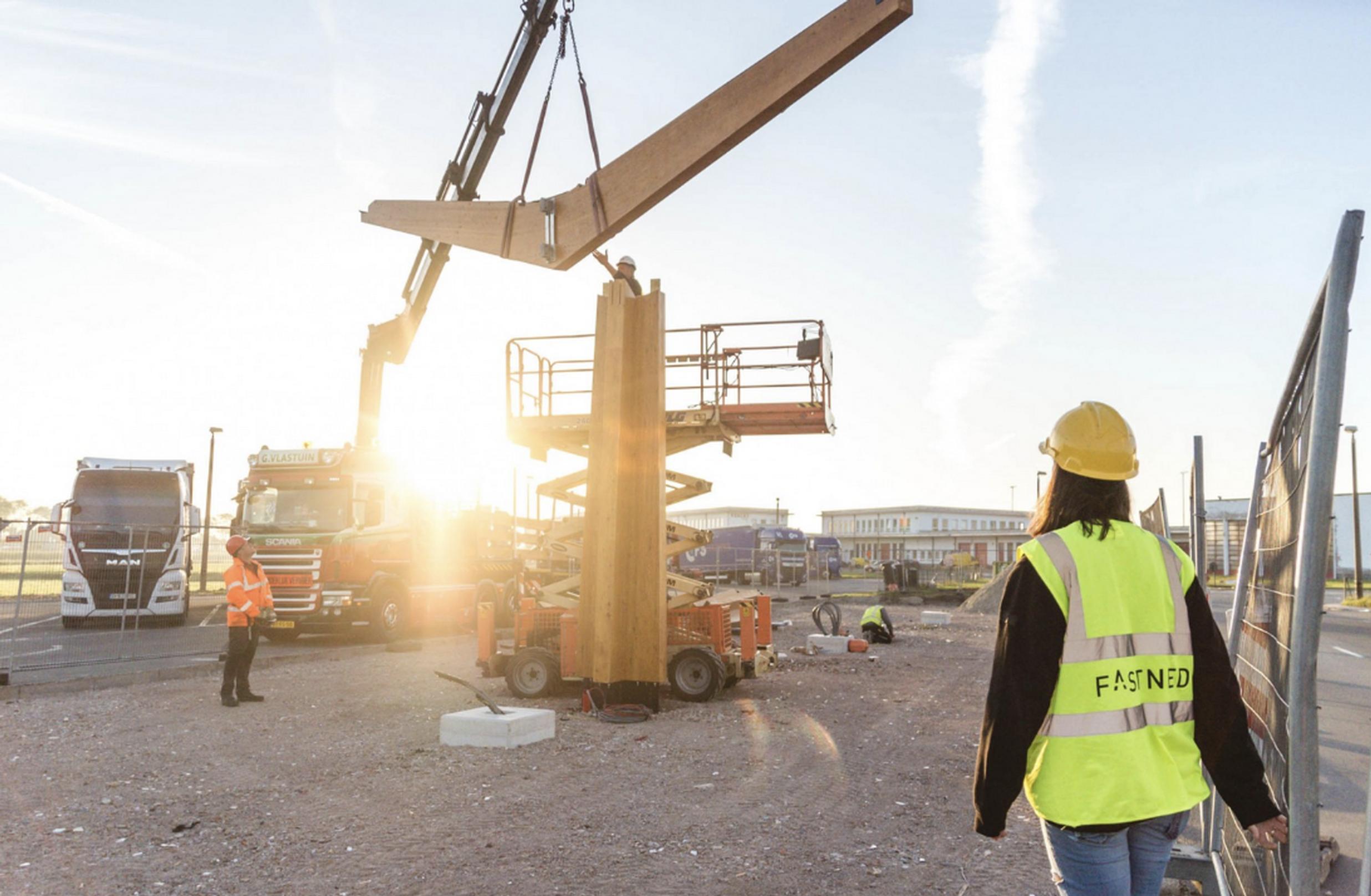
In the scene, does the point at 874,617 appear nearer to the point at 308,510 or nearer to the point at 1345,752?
the point at 1345,752

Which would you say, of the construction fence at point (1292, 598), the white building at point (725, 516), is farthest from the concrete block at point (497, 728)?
the white building at point (725, 516)

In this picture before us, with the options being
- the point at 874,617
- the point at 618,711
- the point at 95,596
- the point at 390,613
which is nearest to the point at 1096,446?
the point at 618,711

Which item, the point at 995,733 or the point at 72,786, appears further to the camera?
the point at 72,786

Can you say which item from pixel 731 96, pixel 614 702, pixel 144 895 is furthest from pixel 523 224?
pixel 144 895

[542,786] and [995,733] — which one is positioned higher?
[995,733]

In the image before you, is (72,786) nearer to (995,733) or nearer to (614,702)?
(614,702)

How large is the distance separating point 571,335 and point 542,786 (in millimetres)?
6311

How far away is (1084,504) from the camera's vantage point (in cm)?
266

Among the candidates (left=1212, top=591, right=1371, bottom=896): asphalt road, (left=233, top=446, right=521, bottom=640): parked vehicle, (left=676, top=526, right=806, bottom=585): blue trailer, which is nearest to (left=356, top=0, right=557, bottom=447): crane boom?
(left=233, top=446, right=521, bottom=640): parked vehicle

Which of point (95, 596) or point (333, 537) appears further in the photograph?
point (95, 596)

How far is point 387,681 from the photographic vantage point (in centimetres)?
1356

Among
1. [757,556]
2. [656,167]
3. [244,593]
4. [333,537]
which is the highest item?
[656,167]

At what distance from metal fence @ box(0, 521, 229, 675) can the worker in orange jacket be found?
10.4ft

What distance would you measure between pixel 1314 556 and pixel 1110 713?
0.63m
